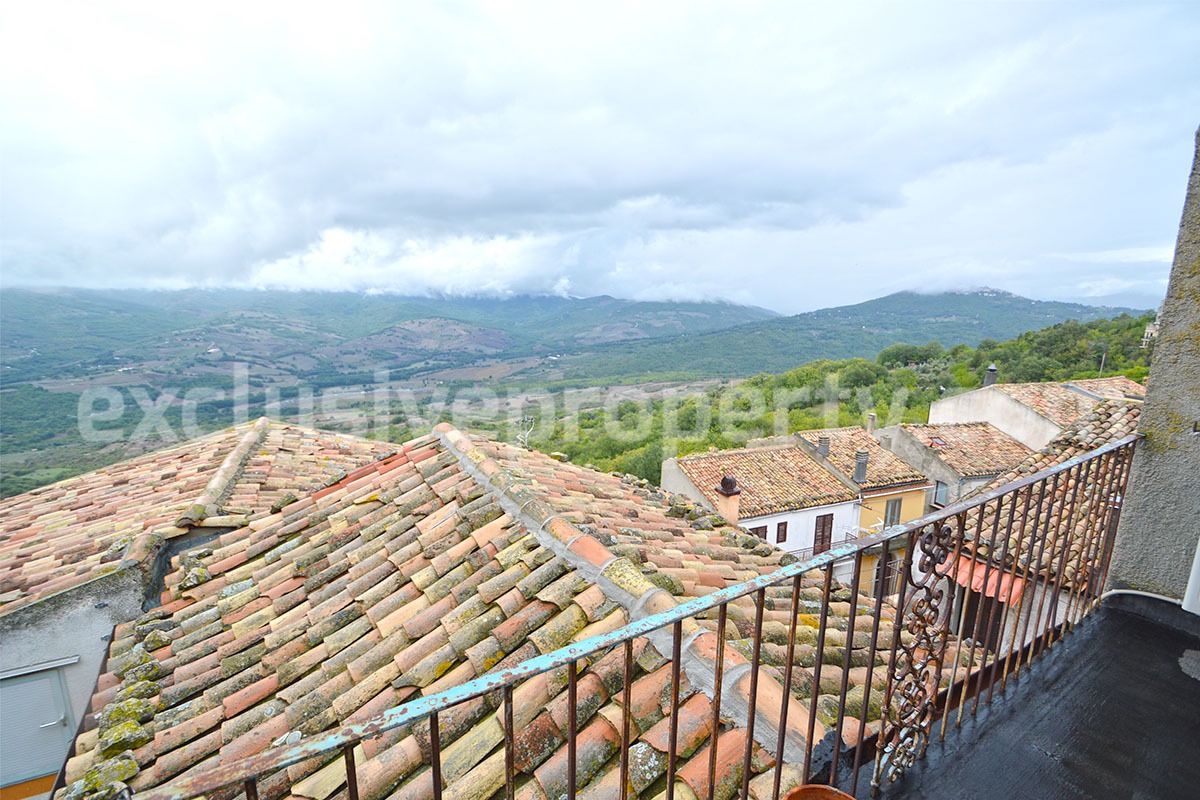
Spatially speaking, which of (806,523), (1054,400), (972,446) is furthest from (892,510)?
(1054,400)

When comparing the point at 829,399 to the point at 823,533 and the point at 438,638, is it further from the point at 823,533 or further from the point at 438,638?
the point at 438,638

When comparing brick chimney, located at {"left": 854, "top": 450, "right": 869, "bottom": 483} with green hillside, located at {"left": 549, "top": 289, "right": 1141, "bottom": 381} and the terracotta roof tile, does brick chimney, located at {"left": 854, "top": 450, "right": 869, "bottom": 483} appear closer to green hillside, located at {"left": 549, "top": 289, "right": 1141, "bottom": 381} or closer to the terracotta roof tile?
the terracotta roof tile

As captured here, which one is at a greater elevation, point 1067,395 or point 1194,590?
point 1194,590

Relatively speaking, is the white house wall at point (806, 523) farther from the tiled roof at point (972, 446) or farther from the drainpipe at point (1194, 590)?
the drainpipe at point (1194, 590)

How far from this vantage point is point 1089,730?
2.60 m

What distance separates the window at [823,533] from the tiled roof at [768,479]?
0.61 m

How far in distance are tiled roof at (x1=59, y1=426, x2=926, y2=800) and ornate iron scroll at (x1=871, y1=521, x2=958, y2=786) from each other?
217mm

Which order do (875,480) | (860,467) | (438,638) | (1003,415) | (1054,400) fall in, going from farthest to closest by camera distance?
1. (1003,415)
2. (1054,400)
3. (875,480)
4. (860,467)
5. (438,638)

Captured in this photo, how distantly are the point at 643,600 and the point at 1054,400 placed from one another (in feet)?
84.9

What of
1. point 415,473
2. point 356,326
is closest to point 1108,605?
point 415,473

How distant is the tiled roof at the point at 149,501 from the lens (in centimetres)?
579

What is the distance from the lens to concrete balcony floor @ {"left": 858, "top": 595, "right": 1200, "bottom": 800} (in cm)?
229

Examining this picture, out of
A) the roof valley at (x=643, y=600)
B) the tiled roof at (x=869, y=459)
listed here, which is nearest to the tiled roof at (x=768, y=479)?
the tiled roof at (x=869, y=459)

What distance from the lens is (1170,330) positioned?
325 cm
